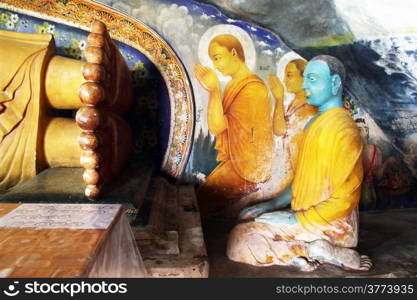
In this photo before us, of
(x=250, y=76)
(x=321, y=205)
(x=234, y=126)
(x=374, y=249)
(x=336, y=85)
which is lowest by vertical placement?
(x=374, y=249)

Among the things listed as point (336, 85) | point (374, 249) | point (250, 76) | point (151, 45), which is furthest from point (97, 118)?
point (374, 249)

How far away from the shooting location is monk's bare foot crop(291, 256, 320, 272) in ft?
6.10

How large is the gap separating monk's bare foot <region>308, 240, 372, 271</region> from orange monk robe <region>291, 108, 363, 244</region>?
0.06m

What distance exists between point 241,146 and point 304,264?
108cm

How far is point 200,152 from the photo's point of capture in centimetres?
265

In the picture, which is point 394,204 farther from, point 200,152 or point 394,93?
point 200,152

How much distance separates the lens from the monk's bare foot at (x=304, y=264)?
186 cm

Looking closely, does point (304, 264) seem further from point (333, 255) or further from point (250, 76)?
point (250, 76)

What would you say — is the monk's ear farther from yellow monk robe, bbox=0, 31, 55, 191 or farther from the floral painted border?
yellow monk robe, bbox=0, 31, 55, 191

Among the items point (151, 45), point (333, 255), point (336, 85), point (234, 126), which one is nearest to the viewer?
point (333, 255)

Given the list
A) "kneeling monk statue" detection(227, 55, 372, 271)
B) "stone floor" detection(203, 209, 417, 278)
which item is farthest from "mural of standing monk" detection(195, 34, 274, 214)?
"kneeling monk statue" detection(227, 55, 372, 271)

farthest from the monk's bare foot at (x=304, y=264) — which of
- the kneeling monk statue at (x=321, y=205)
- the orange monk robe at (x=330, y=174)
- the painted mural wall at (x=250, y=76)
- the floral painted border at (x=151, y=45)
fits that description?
the floral painted border at (x=151, y=45)

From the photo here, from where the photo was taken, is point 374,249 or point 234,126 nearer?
point 374,249

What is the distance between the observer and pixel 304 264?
1870 mm
